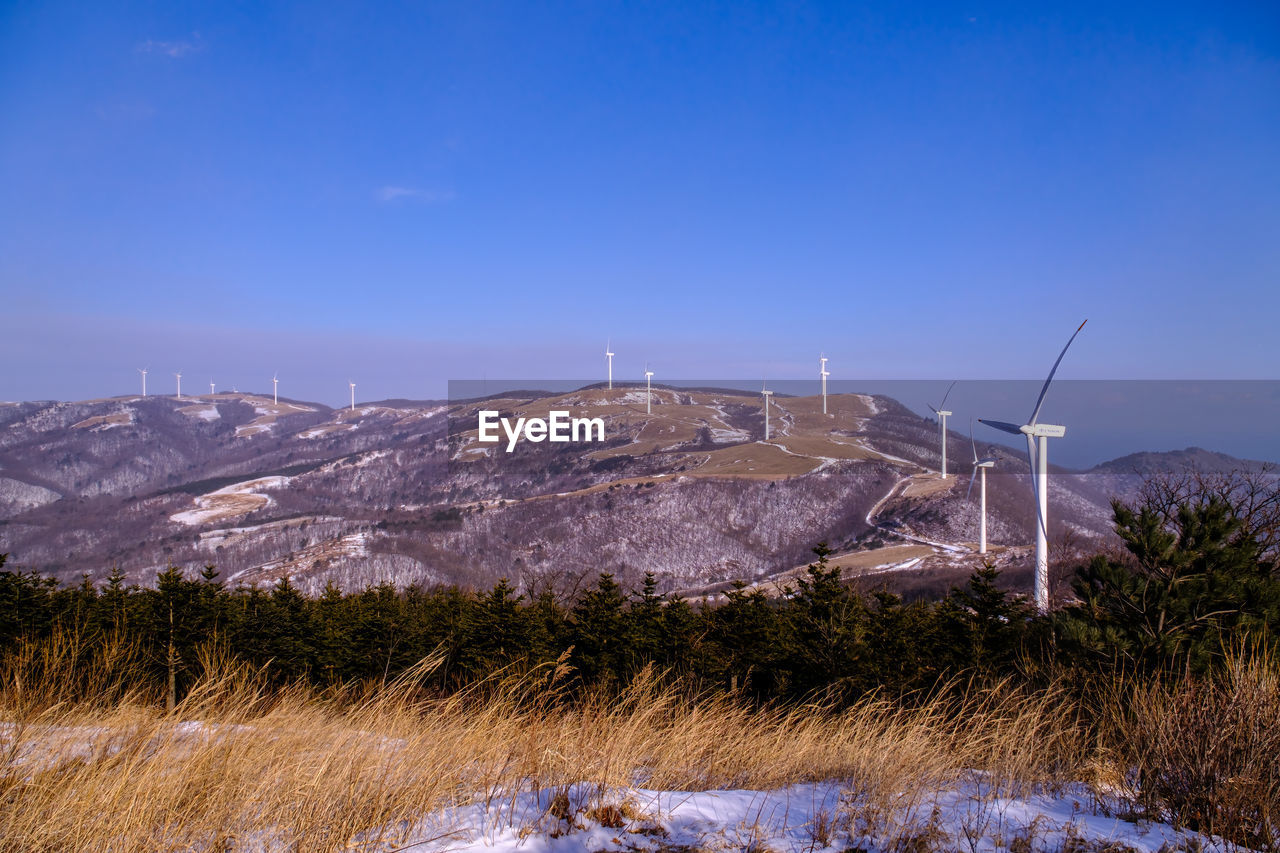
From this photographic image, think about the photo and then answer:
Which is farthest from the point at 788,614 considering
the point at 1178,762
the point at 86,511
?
the point at 86,511

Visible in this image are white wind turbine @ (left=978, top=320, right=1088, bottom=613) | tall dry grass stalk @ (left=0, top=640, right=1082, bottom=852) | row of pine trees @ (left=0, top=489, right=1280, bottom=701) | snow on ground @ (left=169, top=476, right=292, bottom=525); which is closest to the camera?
tall dry grass stalk @ (left=0, top=640, right=1082, bottom=852)

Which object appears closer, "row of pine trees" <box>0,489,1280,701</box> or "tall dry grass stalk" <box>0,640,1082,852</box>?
"tall dry grass stalk" <box>0,640,1082,852</box>

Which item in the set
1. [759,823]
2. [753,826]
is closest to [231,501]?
[759,823]

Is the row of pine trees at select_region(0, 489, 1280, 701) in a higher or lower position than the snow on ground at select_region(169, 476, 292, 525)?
higher

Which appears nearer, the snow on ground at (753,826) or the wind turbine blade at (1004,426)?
the snow on ground at (753,826)

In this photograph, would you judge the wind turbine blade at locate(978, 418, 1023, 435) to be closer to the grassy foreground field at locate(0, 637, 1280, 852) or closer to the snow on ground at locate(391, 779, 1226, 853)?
the grassy foreground field at locate(0, 637, 1280, 852)

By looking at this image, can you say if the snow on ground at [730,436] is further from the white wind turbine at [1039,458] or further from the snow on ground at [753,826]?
the snow on ground at [753,826]

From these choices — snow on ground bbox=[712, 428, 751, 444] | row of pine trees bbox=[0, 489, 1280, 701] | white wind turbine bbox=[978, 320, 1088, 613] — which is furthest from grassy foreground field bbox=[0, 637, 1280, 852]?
snow on ground bbox=[712, 428, 751, 444]

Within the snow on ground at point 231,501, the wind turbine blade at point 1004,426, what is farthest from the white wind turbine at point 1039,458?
the snow on ground at point 231,501
